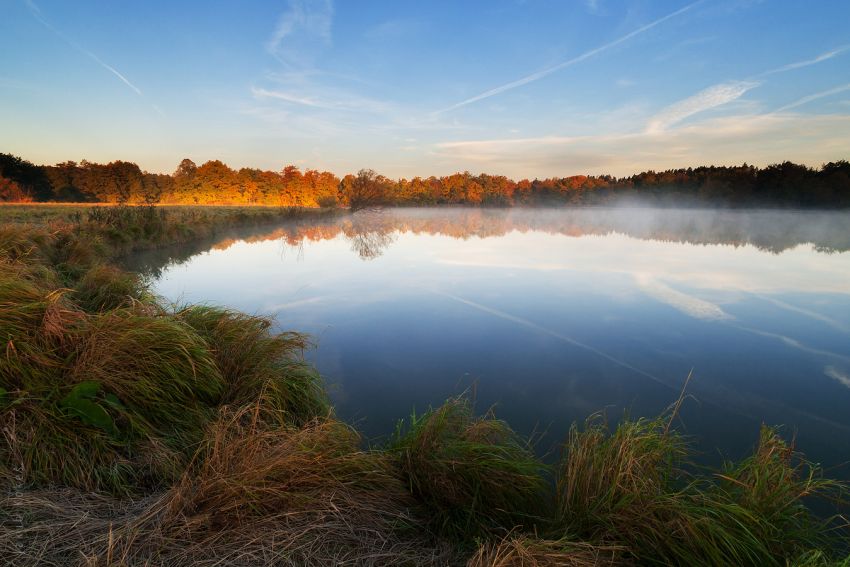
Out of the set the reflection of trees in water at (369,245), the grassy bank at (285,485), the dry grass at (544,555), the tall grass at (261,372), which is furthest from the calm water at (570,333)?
the dry grass at (544,555)

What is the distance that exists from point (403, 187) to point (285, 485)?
98.5 metres

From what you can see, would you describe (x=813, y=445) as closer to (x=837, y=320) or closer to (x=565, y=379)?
(x=565, y=379)

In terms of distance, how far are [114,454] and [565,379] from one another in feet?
15.0

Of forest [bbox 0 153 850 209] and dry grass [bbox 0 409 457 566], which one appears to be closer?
dry grass [bbox 0 409 457 566]

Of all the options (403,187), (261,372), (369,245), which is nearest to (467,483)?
(261,372)

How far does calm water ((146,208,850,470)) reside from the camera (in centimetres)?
451

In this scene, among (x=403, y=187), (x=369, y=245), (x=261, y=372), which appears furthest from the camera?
(x=403, y=187)

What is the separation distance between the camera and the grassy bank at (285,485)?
1.92 m

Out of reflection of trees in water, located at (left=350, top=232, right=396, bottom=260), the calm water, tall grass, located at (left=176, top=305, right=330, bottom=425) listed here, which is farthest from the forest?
tall grass, located at (left=176, top=305, right=330, bottom=425)

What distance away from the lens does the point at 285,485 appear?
2270 millimetres

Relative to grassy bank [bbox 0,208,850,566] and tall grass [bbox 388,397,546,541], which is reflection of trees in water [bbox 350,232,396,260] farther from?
tall grass [bbox 388,397,546,541]

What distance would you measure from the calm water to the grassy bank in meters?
0.97

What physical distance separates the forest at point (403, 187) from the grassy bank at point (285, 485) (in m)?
52.3

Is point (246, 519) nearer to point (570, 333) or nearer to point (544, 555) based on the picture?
point (544, 555)
